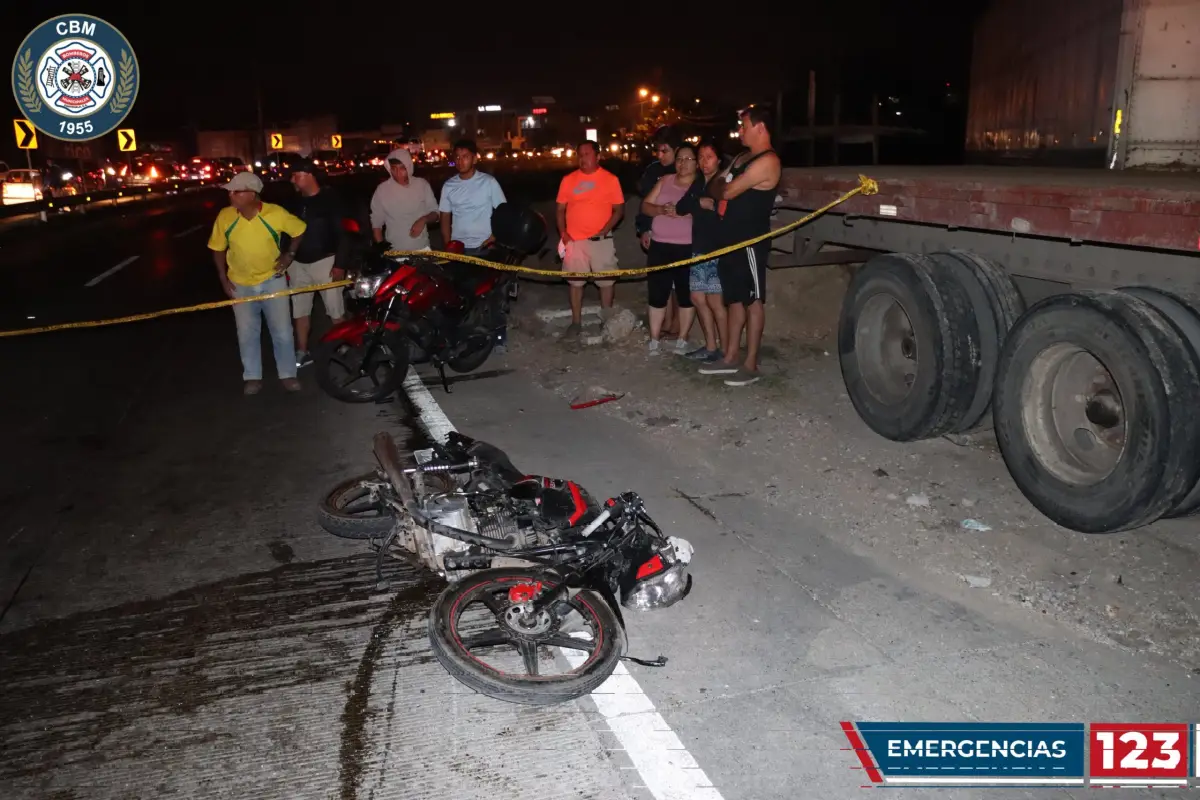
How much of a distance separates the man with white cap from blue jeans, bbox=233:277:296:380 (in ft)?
5.81

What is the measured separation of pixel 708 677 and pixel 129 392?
6.54m

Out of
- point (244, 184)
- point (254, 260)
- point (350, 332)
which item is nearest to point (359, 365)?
point (350, 332)

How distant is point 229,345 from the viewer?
10305 mm

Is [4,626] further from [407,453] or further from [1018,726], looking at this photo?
[1018,726]

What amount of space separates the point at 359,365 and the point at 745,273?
3.21m

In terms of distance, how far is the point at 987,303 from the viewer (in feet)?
18.8

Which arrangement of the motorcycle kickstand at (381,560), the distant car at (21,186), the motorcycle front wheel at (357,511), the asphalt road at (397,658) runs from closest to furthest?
the asphalt road at (397,658), the motorcycle kickstand at (381,560), the motorcycle front wheel at (357,511), the distant car at (21,186)

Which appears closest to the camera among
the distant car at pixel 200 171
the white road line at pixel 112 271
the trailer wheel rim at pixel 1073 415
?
the trailer wheel rim at pixel 1073 415

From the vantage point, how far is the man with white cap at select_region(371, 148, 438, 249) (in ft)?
31.1

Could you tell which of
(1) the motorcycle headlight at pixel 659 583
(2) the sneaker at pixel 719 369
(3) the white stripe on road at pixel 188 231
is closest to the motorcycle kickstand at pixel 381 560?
(1) the motorcycle headlight at pixel 659 583

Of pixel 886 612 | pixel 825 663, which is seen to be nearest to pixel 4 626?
pixel 825 663

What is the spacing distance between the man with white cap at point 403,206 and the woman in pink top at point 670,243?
91.3 inches

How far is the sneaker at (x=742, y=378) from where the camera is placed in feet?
25.9

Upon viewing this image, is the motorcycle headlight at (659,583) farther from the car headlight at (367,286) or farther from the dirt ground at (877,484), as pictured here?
the car headlight at (367,286)
